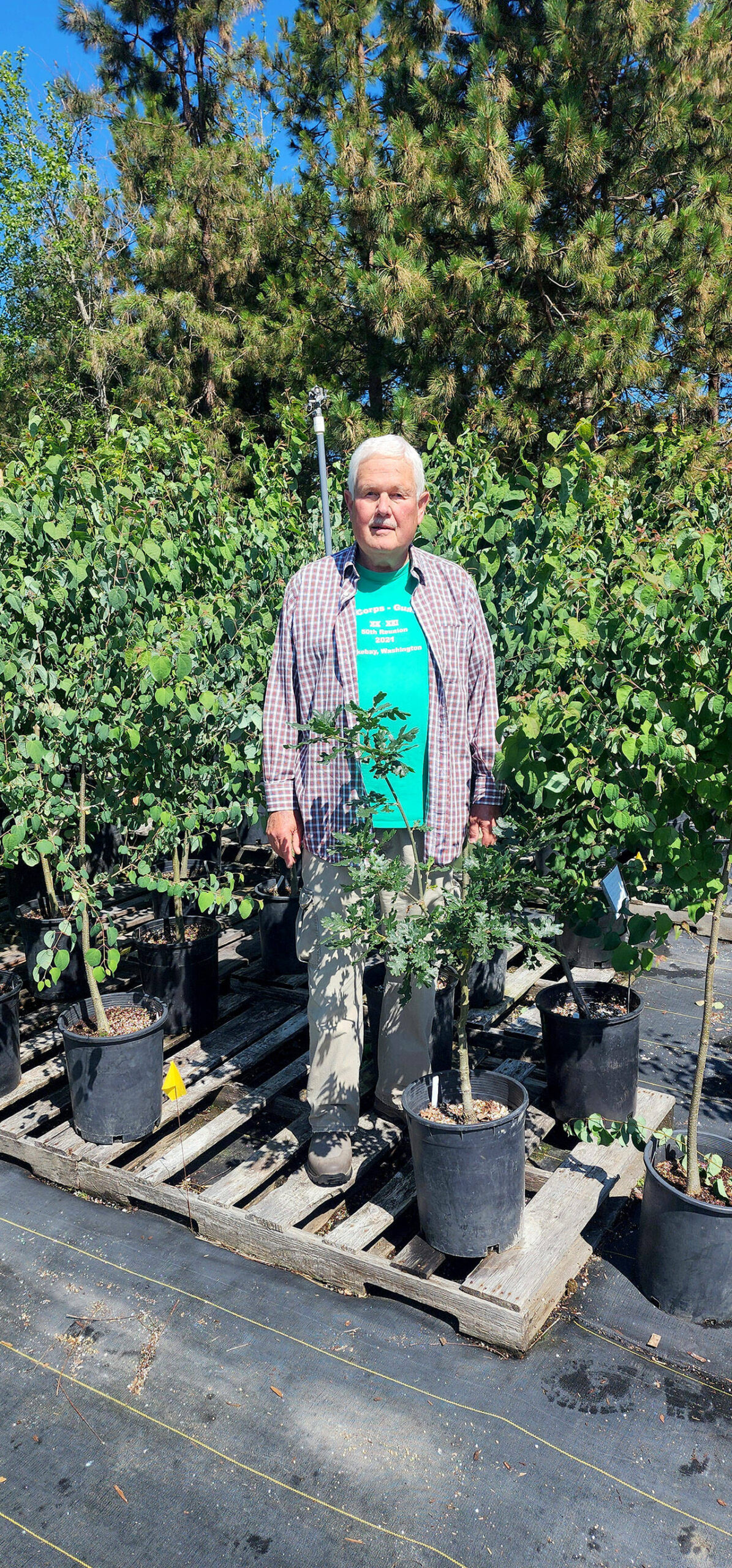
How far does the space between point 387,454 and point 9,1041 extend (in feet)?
6.46

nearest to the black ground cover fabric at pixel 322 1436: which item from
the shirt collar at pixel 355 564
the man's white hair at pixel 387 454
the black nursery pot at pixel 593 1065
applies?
the black nursery pot at pixel 593 1065

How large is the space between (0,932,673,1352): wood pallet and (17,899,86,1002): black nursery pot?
44 cm

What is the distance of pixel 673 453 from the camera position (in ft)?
16.5

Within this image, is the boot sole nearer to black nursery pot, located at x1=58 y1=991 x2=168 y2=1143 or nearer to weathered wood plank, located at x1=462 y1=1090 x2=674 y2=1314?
weathered wood plank, located at x1=462 y1=1090 x2=674 y2=1314

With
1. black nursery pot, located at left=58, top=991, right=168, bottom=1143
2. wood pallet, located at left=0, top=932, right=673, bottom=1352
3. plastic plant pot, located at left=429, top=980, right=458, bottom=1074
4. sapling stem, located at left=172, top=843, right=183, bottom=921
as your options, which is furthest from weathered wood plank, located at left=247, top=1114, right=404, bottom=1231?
sapling stem, located at left=172, top=843, right=183, bottom=921

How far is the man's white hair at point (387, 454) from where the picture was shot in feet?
7.04

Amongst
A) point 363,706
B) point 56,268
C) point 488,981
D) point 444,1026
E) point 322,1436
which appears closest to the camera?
point 322,1436

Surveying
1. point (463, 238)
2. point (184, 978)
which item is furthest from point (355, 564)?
point (463, 238)

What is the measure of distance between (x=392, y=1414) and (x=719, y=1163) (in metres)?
0.82

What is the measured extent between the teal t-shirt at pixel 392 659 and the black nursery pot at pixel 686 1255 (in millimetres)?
959

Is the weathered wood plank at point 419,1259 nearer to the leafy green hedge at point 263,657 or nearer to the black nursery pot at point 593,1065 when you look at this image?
the black nursery pot at point 593,1065

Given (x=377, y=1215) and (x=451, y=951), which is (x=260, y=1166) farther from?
(x=451, y=951)

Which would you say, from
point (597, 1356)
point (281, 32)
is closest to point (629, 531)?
point (597, 1356)

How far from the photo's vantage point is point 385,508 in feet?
7.09
